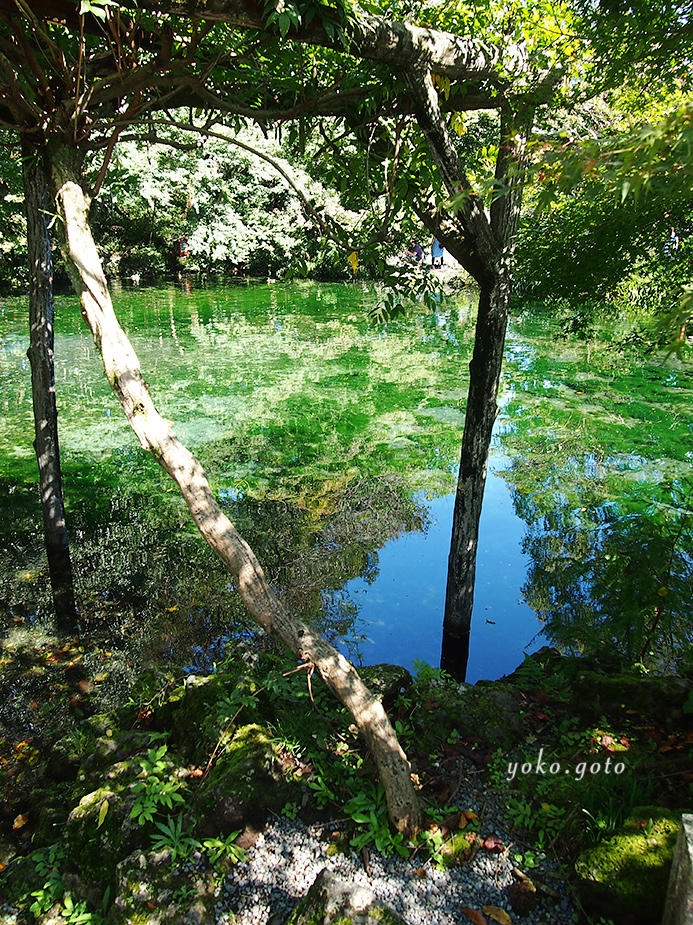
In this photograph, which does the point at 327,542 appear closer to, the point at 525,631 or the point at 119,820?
the point at 525,631

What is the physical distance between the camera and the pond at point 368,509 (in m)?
3.93

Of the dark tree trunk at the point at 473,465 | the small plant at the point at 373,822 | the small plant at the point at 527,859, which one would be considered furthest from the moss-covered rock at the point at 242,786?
the dark tree trunk at the point at 473,465

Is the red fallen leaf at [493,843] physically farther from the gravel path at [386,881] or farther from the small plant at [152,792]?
the small plant at [152,792]

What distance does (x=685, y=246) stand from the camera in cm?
349

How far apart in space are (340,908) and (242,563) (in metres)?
1.04

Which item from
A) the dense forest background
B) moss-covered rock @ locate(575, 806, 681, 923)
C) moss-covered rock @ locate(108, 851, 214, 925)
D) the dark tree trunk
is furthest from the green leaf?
the dense forest background

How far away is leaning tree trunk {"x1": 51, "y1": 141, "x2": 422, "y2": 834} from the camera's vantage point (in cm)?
213

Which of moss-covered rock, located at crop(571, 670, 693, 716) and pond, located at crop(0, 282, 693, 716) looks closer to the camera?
moss-covered rock, located at crop(571, 670, 693, 716)

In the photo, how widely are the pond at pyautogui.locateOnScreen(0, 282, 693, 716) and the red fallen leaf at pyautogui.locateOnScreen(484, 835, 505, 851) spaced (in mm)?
1471

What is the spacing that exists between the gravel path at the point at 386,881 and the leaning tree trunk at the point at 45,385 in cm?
247

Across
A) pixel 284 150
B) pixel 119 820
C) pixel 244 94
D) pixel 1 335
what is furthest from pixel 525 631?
pixel 284 150

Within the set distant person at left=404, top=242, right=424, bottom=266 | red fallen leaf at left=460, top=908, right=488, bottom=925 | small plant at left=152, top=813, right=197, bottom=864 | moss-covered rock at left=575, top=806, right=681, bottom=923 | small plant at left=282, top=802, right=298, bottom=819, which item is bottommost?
small plant at left=282, top=802, right=298, bottom=819

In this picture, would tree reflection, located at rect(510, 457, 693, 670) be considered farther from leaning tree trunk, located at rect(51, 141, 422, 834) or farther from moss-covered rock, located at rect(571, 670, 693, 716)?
leaning tree trunk, located at rect(51, 141, 422, 834)

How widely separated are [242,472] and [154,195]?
13.1m
